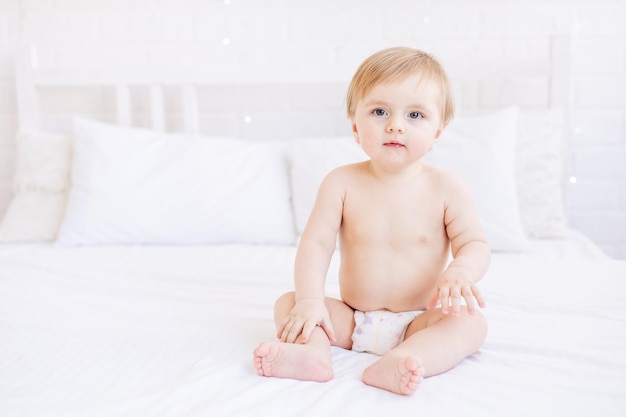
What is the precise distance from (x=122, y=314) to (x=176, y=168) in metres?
0.67

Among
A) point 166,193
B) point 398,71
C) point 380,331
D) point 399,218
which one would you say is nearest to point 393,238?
point 399,218

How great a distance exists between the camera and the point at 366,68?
92cm

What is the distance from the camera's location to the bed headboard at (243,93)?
189 cm

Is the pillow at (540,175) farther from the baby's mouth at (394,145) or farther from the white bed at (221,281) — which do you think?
the baby's mouth at (394,145)

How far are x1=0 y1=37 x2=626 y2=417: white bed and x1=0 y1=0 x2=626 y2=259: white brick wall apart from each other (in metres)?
0.17

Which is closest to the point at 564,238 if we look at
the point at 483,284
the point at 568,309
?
the point at 483,284

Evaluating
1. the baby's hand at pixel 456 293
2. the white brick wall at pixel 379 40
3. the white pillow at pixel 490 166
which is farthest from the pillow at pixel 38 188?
the baby's hand at pixel 456 293

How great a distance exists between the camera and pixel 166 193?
1.66 meters

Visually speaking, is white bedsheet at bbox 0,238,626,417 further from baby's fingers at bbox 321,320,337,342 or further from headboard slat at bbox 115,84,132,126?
headboard slat at bbox 115,84,132,126

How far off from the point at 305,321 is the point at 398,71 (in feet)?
1.23

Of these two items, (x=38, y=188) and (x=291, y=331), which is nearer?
(x=291, y=331)

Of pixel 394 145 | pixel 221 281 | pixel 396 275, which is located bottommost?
pixel 221 281

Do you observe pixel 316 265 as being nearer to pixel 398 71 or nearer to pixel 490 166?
pixel 398 71

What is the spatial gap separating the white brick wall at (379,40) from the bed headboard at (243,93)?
0.05ft
